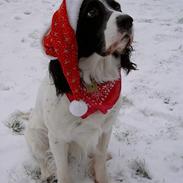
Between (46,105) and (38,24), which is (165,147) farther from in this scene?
(38,24)

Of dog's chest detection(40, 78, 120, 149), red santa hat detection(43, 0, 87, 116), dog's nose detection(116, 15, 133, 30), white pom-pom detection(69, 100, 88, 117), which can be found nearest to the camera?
dog's nose detection(116, 15, 133, 30)

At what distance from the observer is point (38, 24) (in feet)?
20.6

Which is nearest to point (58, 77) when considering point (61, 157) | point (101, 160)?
point (61, 157)

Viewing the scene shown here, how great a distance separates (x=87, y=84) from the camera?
2.43 meters

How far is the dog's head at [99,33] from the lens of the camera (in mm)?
2057

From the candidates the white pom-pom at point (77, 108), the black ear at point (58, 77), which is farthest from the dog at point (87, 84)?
the white pom-pom at point (77, 108)

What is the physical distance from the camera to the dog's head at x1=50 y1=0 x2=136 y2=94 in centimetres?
206

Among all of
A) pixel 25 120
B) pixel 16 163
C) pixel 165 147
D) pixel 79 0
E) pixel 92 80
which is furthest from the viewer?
pixel 25 120

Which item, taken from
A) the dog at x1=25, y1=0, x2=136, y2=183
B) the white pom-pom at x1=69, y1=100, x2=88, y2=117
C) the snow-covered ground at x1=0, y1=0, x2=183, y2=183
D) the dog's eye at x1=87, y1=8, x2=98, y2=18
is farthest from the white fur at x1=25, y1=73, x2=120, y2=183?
the dog's eye at x1=87, y1=8, x2=98, y2=18

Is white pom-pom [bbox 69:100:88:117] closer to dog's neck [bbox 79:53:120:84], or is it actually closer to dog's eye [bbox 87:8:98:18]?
dog's neck [bbox 79:53:120:84]

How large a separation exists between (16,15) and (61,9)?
15.5ft

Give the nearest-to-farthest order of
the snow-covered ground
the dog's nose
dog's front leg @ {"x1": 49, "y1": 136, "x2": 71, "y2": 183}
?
the dog's nose < dog's front leg @ {"x1": 49, "y1": 136, "x2": 71, "y2": 183} < the snow-covered ground

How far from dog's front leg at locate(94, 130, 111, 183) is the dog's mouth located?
918mm

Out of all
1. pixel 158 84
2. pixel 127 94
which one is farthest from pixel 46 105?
pixel 158 84
